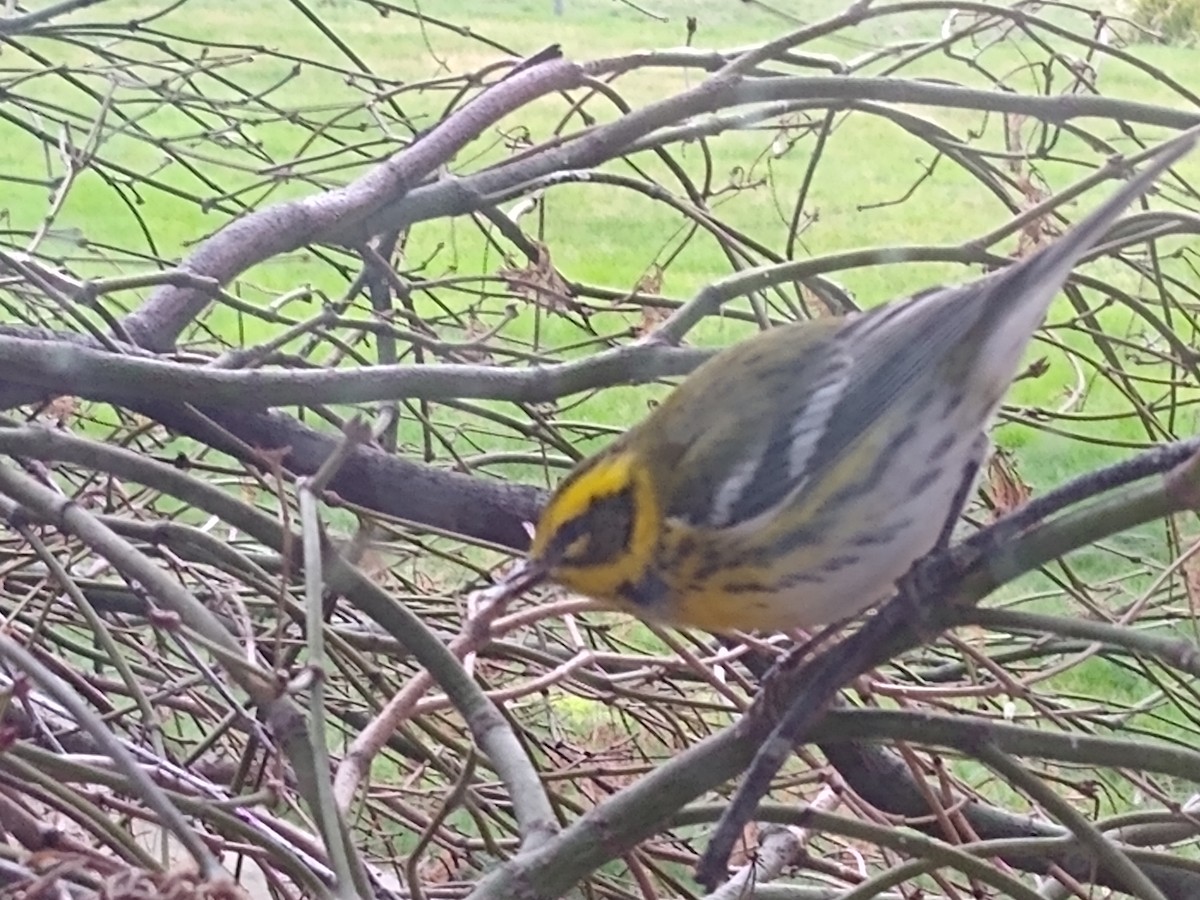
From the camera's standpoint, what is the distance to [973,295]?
853mm

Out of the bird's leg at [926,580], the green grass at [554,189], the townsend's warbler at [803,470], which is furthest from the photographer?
the green grass at [554,189]

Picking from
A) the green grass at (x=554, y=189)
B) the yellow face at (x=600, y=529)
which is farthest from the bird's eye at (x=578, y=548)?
the green grass at (x=554, y=189)

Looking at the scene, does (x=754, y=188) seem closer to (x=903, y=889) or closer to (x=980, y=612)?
(x=903, y=889)

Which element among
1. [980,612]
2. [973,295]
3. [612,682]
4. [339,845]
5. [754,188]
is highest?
[754,188]

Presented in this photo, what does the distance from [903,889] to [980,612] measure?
0.47 m

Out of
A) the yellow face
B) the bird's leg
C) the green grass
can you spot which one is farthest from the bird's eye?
the green grass

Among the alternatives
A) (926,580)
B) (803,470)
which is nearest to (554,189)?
(803,470)

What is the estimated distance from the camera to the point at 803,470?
85 cm

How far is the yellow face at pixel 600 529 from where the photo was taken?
800 mm

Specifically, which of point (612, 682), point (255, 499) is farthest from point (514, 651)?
point (255, 499)

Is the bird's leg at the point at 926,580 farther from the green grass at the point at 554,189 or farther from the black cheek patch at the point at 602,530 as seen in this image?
the green grass at the point at 554,189

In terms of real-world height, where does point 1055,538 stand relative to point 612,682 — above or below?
below

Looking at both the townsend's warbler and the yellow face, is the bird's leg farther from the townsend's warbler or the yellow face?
the yellow face

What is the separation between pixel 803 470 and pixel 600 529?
0.40 feet
